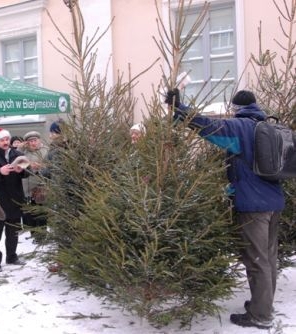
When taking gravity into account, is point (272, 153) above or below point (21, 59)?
below

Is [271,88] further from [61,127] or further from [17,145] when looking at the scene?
[17,145]

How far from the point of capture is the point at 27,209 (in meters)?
5.54

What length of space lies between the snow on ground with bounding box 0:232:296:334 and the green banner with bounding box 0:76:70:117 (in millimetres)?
4091

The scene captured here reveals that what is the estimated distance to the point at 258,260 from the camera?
3928mm

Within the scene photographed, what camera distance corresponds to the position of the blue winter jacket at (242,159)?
3.85m

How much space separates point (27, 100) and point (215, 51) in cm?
379

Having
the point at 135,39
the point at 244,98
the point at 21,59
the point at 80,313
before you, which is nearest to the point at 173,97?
the point at 244,98

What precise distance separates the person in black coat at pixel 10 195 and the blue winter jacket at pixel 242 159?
2.87 meters

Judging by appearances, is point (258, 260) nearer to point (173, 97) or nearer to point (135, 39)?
point (173, 97)

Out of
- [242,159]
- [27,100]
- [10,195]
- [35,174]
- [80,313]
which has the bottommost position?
[80,313]

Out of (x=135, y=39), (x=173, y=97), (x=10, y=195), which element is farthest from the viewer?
(x=135, y=39)

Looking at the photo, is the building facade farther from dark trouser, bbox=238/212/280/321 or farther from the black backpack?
dark trouser, bbox=238/212/280/321

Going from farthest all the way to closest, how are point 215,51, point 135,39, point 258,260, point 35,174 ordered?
point 135,39 < point 215,51 < point 35,174 < point 258,260

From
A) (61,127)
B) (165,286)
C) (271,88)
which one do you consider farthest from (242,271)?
(61,127)
